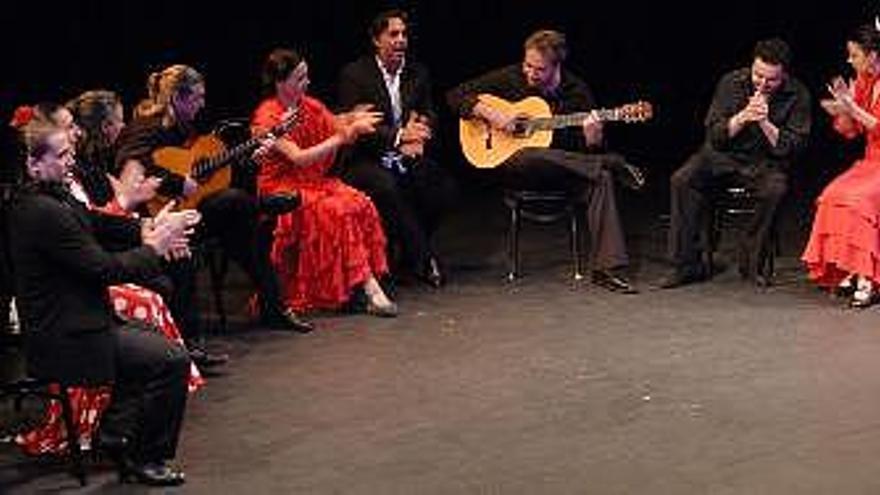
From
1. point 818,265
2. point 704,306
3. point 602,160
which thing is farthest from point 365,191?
point 818,265

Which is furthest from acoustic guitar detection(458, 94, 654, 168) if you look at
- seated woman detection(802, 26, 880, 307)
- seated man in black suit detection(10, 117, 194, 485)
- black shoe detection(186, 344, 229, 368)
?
seated man in black suit detection(10, 117, 194, 485)

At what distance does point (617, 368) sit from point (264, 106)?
206 centimetres

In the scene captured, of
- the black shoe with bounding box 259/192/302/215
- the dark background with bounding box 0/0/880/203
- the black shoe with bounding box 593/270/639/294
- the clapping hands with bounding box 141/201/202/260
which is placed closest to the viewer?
the clapping hands with bounding box 141/201/202/260

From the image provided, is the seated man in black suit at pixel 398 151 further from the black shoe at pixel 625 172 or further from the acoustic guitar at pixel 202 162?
the acoustic guitar at pixel 202 162

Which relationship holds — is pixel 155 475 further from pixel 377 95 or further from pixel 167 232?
pixel 377 95

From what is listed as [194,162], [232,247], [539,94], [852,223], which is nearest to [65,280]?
[194,162]

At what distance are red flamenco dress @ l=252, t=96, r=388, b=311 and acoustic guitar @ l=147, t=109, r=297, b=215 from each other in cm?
40

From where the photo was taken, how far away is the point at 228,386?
589cm

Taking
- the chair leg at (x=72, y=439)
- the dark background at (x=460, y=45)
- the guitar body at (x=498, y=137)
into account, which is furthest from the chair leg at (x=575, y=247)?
the chair leg at (x=72, y=439)

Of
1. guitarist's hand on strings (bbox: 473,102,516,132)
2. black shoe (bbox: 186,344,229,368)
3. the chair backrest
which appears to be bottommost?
black shoe (bbox: 186,344,229,368)

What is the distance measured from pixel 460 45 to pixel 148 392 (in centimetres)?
694

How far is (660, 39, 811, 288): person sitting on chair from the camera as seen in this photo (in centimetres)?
725

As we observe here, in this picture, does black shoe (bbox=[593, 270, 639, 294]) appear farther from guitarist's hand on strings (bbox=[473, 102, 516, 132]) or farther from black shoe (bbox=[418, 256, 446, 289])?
guitarist's hand on strings (bbox=[473, 102, 516, 132])

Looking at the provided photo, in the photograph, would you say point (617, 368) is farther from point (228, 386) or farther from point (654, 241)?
point (654, 241)
